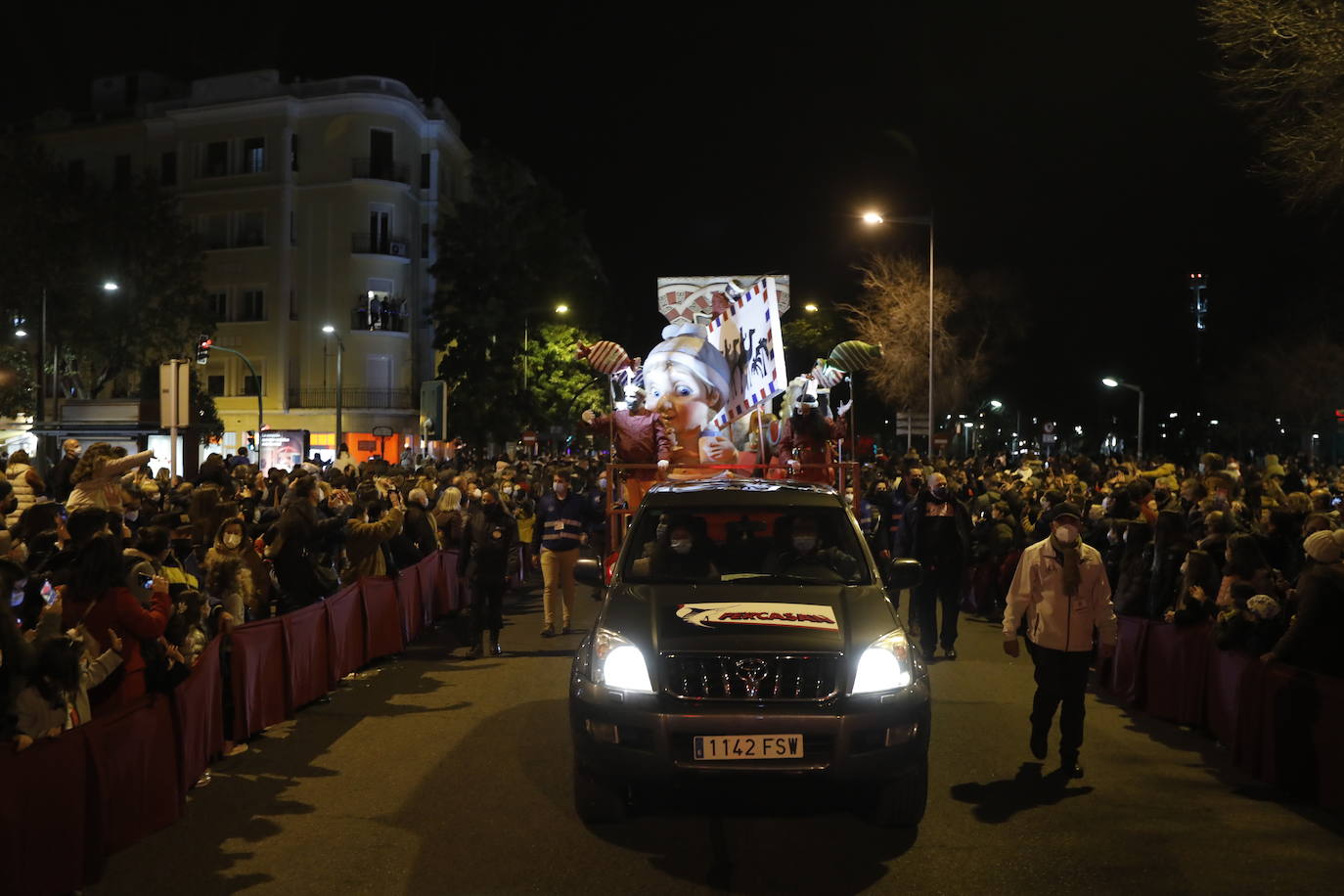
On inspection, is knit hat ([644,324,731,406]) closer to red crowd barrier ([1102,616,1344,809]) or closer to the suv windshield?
red crowd barrier ([1102,616,1344,809])

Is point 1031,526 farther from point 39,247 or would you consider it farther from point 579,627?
point 39,247

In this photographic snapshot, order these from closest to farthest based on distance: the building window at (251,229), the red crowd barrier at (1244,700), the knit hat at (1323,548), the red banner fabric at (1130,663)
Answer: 1. the red crowd barrier at (1244,700)
2. the knit hat at (1323,548)
3. the red banner fabric at (1130,663)
4. the building window at (251,229)

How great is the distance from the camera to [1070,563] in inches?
311

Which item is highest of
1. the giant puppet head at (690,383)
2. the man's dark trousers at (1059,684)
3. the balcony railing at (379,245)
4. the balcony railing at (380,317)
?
the balcony railing at (379,245)

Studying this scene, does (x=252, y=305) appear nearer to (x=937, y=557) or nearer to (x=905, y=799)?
(x=937, y=557)

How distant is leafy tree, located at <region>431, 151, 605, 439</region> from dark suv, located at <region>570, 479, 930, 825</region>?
3892cm

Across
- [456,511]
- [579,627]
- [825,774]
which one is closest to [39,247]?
[456,511]

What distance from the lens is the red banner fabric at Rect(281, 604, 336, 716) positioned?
9.20m

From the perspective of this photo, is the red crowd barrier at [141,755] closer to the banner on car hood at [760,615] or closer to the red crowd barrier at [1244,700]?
the banner on car hood at [760,615]

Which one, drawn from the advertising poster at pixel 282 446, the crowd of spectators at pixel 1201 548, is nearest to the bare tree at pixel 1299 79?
the crowd of spectators at pixel 1201 548

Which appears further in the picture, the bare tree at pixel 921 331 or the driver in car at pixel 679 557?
the bare tree at pixel 921 331

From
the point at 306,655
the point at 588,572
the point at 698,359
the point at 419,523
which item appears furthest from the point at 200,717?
the point at 698,359

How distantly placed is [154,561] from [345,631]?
11.5 ft

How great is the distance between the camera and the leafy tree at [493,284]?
45.2 metres
